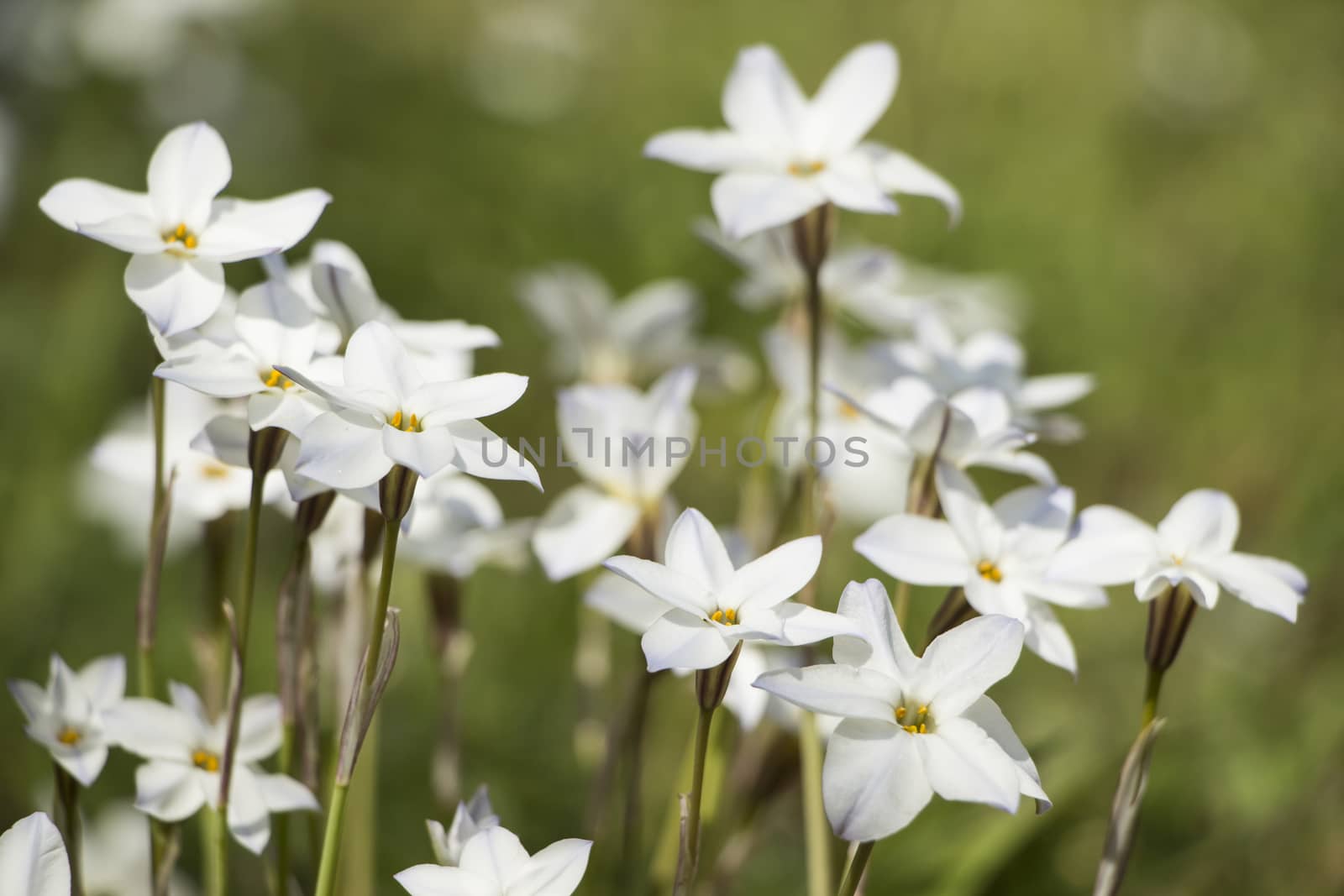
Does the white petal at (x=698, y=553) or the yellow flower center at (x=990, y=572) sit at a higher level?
the white petal at (x=698, y=553)

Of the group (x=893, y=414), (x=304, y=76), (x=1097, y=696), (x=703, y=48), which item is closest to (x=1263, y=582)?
(x=893, y=414)

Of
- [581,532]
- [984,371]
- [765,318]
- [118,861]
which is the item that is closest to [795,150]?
[984,371]

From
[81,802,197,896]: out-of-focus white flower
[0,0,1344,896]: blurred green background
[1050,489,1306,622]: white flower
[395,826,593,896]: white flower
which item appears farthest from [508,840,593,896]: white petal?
[81,802,197,896]: out-of-focus white flower

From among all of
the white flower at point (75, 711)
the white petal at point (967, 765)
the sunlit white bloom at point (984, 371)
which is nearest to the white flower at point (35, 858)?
the white flower at point (75, 711)

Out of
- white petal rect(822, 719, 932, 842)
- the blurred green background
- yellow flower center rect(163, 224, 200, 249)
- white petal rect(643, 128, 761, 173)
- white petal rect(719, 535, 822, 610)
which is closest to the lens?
white petal rect(822, 719, 932, 842)

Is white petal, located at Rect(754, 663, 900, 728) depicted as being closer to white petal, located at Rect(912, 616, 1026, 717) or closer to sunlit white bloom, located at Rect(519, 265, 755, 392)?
white petal, located at Rect(912, 616, 1026, 717)

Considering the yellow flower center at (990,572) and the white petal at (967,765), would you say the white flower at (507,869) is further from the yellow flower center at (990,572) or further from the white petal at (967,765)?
the yellow flower center at (990,572)
